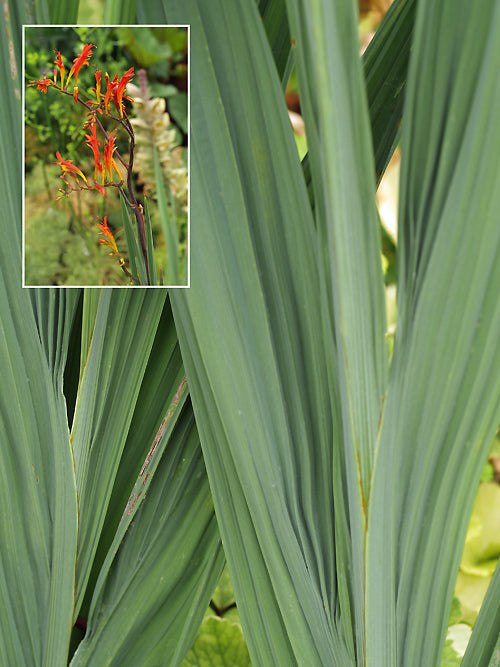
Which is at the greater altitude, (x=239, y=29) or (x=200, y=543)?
(x=239, y=29)

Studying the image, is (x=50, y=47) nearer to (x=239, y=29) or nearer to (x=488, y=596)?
(x=239, y=29)

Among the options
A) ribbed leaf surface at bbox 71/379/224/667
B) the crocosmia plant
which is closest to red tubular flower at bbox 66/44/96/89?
the crocosmia plant

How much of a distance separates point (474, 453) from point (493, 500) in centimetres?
44

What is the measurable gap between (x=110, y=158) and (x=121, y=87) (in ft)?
0.10

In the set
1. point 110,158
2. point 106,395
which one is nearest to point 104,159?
point 110,158

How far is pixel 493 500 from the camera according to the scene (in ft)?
1.89

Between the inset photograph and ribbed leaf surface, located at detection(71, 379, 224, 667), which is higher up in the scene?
the inset photograph

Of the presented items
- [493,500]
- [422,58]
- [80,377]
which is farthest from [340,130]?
[493,500]

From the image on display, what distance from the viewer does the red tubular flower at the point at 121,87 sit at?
0.23m

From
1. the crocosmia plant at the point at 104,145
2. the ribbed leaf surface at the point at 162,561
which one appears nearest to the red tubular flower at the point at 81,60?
the crocosmia plant at the point at 104,145

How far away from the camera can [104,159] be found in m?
0.24

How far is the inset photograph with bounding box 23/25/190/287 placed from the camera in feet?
0.76

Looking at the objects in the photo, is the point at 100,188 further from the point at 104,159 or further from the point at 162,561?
the point at 162,561

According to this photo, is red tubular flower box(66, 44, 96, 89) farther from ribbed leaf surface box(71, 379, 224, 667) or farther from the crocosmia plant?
ribbed leaf surface box(71, 379, 224, 667)
